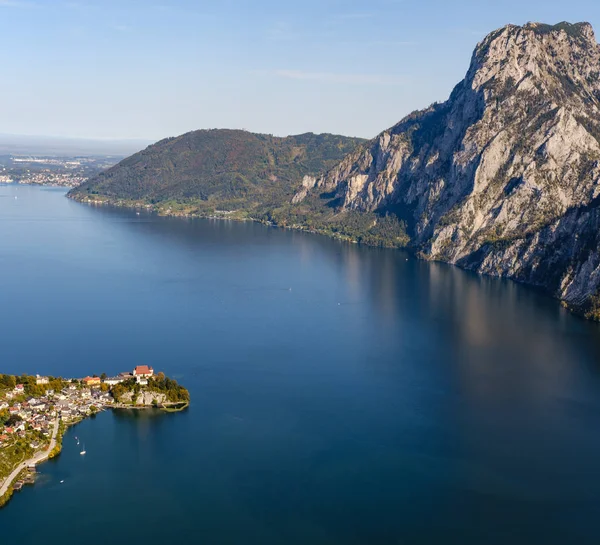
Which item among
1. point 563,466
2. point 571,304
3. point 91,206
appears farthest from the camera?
point 91,206

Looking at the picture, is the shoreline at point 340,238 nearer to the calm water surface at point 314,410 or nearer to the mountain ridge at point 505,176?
the mountain ridge at point 505,176

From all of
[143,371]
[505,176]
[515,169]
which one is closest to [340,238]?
[505,176]

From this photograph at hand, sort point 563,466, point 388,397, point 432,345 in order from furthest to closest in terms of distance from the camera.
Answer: point 432,345
point 388,397
point 563,466

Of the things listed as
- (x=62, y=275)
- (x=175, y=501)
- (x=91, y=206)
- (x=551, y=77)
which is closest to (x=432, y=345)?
(x=175, y=501)

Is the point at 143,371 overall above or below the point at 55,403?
above

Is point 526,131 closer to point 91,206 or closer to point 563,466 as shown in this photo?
point 563,466

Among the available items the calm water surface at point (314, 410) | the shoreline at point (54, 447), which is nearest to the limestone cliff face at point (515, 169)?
the calm water surface at point (314, 410)

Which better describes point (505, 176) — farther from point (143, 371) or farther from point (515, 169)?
point (143, 371)
